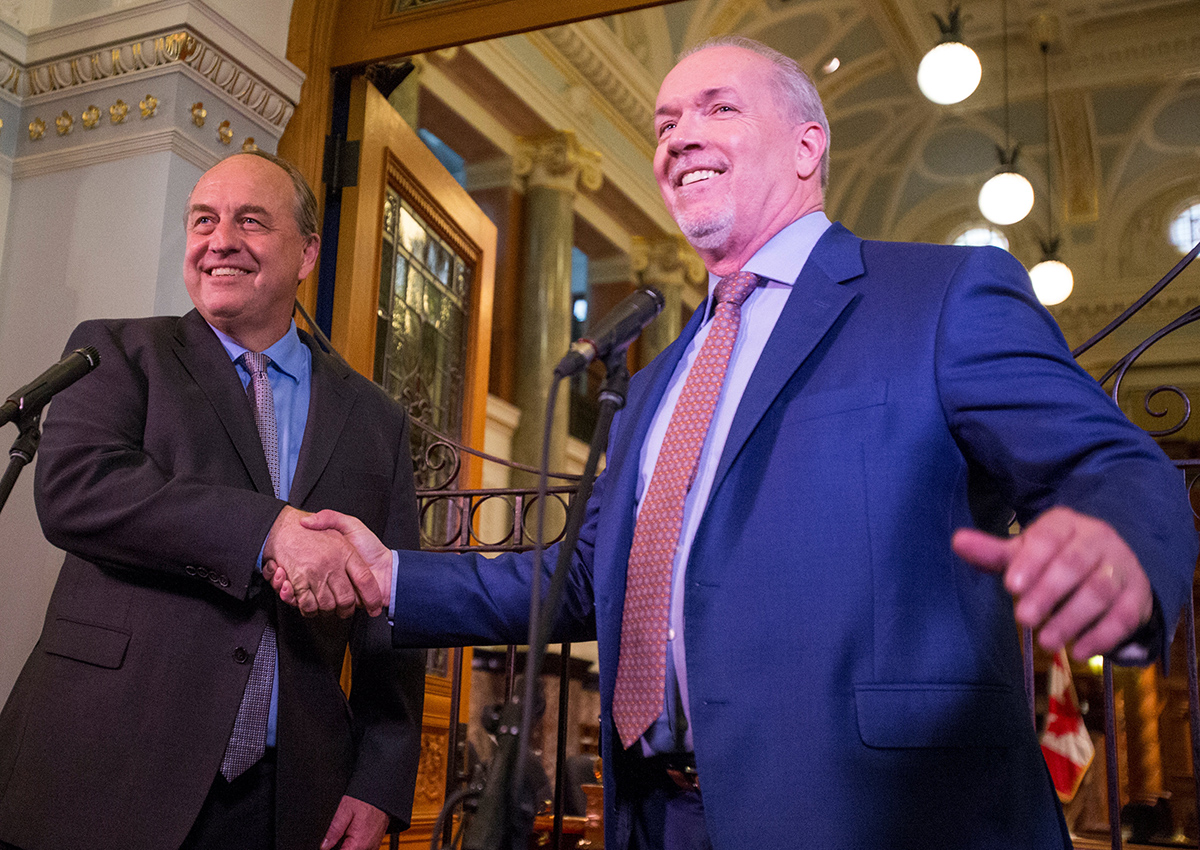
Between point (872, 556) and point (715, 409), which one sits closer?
point (872, 556)

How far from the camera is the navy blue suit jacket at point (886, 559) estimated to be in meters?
1.29

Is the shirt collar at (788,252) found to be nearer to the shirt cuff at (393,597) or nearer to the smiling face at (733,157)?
the smiling face at (733,157)

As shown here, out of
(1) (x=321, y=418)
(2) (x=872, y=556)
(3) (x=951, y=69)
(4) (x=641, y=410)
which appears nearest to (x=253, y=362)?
(1) (x=321, y=418)

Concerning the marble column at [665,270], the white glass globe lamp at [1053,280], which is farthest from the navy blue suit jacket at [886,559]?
the marble column at [665,270]

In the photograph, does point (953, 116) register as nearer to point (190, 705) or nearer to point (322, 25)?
point (322, 25)

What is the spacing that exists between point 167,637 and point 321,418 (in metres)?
0.50

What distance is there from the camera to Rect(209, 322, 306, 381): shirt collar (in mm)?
2186

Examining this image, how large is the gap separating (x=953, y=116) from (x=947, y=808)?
39.6 feet

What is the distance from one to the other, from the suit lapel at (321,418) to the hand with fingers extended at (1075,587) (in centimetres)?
138

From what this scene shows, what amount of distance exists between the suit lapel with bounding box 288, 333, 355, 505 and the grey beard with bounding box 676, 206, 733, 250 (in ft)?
2.58

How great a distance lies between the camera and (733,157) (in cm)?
189

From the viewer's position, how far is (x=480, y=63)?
782cm

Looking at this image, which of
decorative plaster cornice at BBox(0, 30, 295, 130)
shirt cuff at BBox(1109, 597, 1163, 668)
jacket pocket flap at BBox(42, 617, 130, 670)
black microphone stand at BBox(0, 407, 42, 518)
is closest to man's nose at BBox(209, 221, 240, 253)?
black microphone stand at BBox(0, 407, 42, 518)

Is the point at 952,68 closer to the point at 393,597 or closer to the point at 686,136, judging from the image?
the point at 686,136
